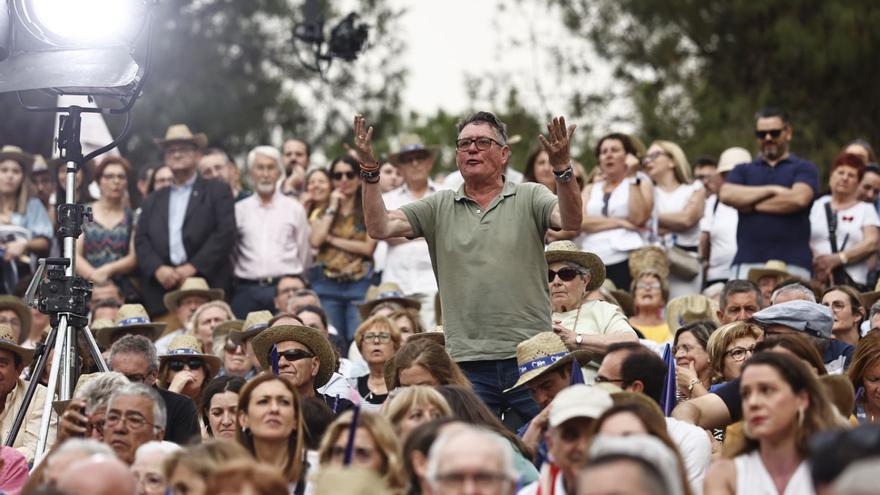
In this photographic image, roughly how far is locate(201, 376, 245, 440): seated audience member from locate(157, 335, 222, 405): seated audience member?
1264 millimetres

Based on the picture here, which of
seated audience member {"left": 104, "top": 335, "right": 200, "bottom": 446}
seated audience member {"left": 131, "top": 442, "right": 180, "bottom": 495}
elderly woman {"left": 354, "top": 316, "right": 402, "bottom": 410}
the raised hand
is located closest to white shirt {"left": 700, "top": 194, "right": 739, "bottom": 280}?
elderly woman {"left": 354, "top": 316, "right": 402, "bottom": 410}

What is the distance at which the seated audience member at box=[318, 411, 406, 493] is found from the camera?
7.41m

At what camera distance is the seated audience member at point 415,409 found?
810cm

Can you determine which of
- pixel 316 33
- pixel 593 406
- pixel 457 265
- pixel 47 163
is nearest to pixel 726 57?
pixel 316 33

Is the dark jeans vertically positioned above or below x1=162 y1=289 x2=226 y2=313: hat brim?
below

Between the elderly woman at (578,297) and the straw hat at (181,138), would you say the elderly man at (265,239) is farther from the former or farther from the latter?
the elderly woman at (578,297)

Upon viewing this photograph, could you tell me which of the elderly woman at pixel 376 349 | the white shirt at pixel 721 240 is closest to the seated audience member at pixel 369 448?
the elderly woman at pixel 376 349

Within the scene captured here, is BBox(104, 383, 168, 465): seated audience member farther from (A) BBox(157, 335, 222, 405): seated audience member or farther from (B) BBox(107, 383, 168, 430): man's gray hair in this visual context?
(A) BBox(157, 335, 222, 405): seated audience member

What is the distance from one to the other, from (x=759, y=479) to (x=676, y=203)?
24.5 ft

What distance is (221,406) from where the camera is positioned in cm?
991

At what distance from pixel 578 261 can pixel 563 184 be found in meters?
2.21

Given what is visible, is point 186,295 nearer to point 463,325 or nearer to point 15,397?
point 15,397

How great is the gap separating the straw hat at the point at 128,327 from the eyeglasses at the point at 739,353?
4638mm

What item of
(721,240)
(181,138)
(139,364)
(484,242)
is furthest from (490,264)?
(181,138)
